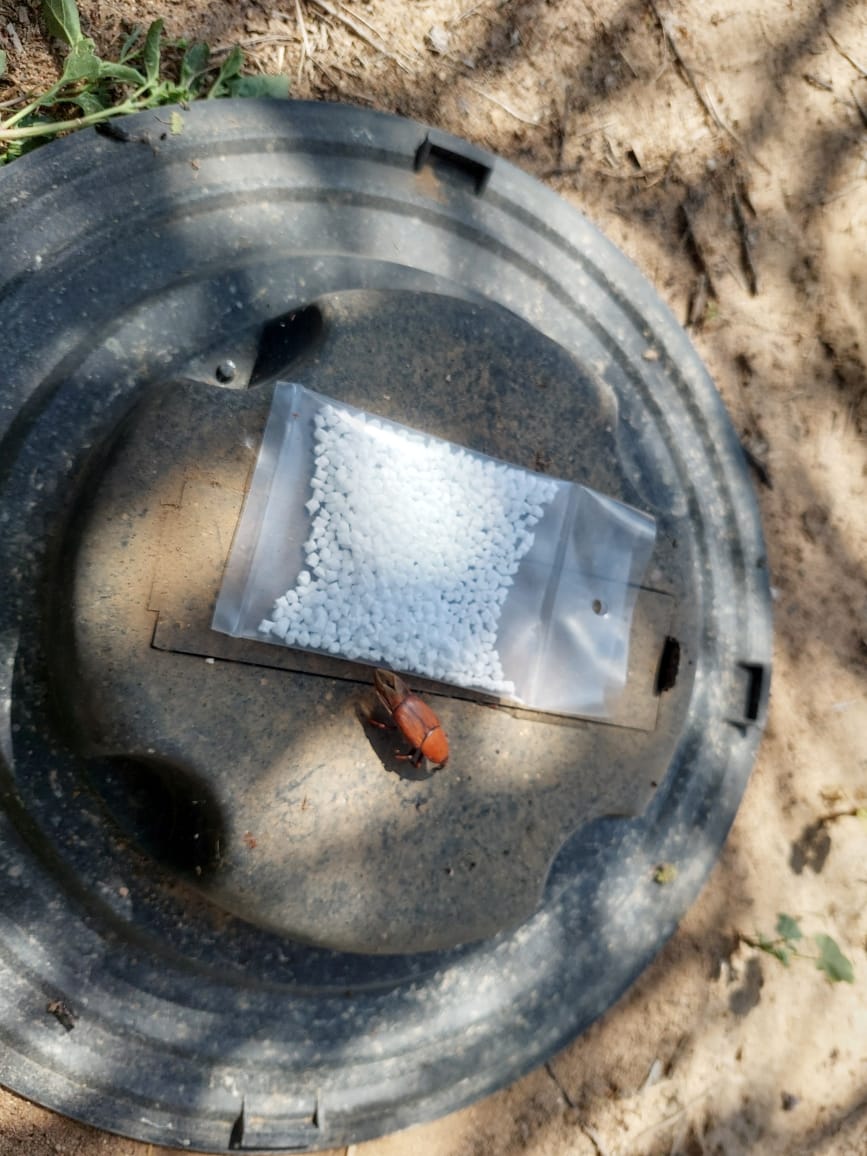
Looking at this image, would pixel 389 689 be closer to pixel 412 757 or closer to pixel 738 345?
pixel 412 757

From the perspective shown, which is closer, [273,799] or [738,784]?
[273,799]

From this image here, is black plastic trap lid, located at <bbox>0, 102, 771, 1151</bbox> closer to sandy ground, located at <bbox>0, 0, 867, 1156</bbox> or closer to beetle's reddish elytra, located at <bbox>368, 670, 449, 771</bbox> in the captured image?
beetle's reddish elytra, located at <bbox>368, 670, 449, 771</bbox>

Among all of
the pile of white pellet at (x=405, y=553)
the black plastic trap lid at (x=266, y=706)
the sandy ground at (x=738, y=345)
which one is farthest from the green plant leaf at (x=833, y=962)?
the pile of white pellet at (x=405, y=553)

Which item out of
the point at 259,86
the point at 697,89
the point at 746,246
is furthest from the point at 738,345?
the point at 259,86

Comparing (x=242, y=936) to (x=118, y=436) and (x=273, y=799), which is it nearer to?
(x=273, y=799)

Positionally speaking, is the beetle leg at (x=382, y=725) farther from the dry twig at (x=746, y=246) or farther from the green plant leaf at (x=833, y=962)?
the dry twig at (x=746, y=246)

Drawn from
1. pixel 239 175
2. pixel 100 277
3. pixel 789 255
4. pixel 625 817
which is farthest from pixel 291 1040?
pixel 789 255

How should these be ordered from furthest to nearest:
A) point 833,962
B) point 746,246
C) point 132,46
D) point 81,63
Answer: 1. point 746,246
2. point 833,962
3. point 132,46
4. point 81,63
